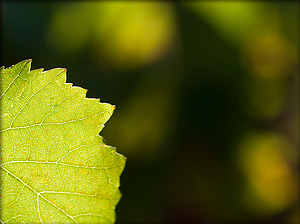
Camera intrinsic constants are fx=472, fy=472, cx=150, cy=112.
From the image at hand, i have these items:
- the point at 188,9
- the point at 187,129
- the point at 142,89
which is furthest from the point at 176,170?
the point at 188,9

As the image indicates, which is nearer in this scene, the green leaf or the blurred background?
the green leaf

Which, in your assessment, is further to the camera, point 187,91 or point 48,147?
point 187,91

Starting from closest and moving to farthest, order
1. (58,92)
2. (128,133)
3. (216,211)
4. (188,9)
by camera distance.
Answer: (58,92) < (128,133) < (216,211) < (188,9)

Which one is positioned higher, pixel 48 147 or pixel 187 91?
pixel 187 91

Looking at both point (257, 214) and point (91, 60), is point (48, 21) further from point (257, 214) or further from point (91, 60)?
point (257, 214)
